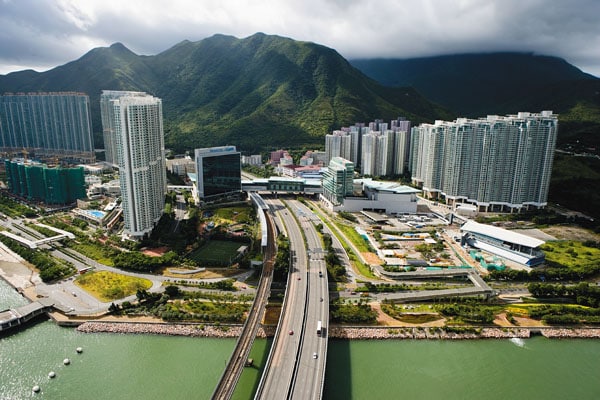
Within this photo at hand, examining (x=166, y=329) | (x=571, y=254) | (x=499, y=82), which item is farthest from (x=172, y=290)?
(x=499, y=82)

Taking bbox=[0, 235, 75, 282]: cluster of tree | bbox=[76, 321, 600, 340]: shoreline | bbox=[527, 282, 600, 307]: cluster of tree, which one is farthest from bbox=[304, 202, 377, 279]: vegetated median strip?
bbox=[0, 235, 75, 282]: cluster of tree

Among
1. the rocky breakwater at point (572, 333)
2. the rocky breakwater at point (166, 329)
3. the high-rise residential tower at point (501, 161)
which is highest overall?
the high-rise residential tower at point (501, 161)

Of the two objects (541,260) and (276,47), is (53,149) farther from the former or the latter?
(541,260)

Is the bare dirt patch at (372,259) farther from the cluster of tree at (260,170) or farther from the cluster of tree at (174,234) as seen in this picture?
the cluster of tree at (260,170)

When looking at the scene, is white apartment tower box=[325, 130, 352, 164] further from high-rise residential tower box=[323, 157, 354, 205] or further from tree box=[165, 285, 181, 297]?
tree box=[165, 285, 181, 297]

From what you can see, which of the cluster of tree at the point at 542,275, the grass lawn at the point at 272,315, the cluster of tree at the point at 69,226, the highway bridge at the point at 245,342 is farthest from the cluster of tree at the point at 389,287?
the cluster of tree at the point at 69,226

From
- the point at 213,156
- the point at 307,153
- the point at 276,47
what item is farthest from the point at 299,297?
the point at 276,47
